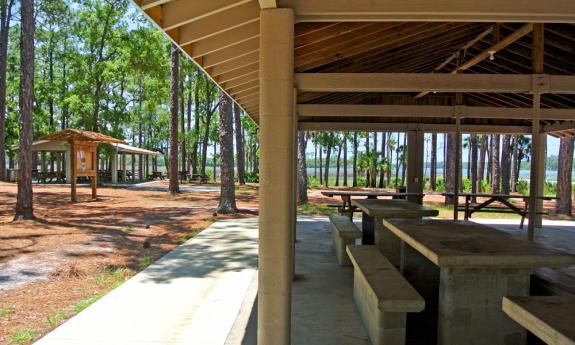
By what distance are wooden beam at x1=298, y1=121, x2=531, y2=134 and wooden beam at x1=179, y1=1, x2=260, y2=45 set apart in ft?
20.3

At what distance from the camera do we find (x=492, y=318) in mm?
3508

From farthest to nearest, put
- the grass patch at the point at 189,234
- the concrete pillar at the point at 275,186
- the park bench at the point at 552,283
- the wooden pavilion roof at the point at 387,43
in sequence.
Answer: the grass patch at the point at 189,234
the park bench at the point at 552,283
the wooden pavilion roof at the point at 387,43
the concrete pillar at the point at 275,186

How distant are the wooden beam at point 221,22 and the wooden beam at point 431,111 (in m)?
3.76

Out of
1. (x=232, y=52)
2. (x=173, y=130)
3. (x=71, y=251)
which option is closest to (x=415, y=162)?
(x=232, y=52)

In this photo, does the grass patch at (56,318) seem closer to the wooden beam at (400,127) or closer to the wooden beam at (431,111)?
the wooden beam at (431,111)

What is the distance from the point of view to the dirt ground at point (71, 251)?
4766 millimetres

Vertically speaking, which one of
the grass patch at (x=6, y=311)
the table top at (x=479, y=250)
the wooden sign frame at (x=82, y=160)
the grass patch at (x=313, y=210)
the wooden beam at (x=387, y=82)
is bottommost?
the grass patch at (x=313, y=210)

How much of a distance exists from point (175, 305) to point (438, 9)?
392 centimetres

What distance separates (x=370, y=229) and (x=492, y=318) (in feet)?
14.0

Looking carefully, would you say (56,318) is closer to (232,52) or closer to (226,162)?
(232,52)

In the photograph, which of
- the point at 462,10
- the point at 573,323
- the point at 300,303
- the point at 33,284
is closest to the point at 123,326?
the point at 300,303

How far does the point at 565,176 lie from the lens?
16.5 metres

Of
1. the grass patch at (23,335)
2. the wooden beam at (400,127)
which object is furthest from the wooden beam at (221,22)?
the wooden beam at (400,127)

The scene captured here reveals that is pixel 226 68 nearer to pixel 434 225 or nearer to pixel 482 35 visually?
pixel 434 225
